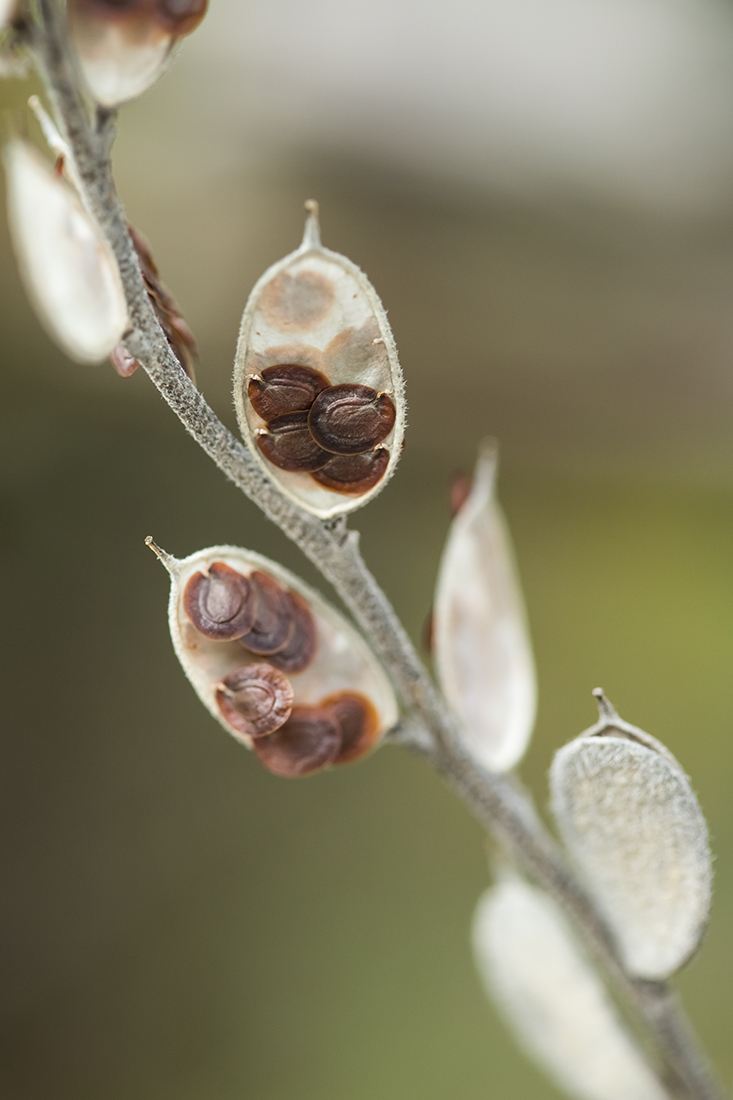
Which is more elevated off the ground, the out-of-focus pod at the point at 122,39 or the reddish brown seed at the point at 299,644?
the out-of-focus pod at the point at 122,39

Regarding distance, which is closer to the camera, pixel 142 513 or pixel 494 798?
pixel 494 798

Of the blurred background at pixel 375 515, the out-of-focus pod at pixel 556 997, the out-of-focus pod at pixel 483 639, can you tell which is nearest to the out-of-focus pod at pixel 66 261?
the out-of-focus pod at pixel 483 639

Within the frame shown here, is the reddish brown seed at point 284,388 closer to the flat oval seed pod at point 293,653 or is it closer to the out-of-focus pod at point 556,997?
the flat oval seed pod at point 293,653

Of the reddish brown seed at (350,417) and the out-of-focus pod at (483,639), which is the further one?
the out-of-focus pod at (483,639)

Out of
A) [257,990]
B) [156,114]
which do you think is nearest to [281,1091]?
[257,990]

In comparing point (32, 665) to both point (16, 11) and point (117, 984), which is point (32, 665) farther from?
point (16, 11)

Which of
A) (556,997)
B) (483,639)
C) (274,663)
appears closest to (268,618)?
(274,663)

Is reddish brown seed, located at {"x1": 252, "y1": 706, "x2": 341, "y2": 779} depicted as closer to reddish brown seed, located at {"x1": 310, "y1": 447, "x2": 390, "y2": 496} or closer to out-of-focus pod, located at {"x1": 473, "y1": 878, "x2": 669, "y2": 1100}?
reddish brown seed, located at {"x1": 310, "y1": 447, "x2": 390, "y2": 496}

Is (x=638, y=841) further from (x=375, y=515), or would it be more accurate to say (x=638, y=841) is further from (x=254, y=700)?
(x=375, y=515)
